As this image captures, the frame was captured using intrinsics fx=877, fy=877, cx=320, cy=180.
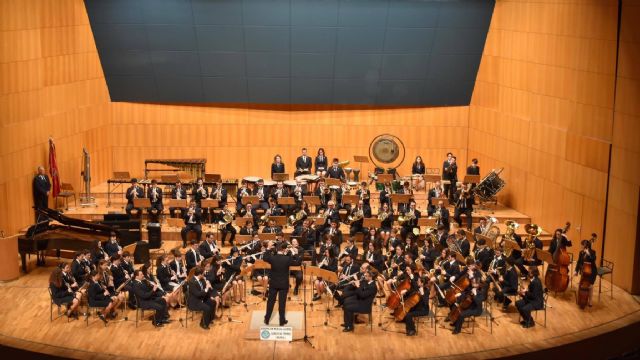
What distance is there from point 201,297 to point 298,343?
6.12 ft

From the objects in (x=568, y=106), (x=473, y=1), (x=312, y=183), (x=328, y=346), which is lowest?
(x=328, y=346)

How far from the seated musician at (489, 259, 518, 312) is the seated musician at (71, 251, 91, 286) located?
7319mm

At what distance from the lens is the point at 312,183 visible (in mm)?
21672

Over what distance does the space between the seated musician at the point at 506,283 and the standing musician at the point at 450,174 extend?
18.5 ft

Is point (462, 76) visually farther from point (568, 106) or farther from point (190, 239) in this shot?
point (190, 239)

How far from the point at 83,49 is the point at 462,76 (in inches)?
391

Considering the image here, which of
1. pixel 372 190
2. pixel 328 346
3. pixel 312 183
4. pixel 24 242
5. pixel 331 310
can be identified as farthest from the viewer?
pixel 372 190

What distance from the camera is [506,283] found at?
15.8 metres

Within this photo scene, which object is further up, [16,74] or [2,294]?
[16,74]

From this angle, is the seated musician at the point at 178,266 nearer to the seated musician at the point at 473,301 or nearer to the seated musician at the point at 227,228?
the seated musician at the point at 227,228

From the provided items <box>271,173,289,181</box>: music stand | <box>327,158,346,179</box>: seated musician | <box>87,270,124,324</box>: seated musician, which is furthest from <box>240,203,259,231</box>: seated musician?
<box>87,270,124,324</box>: seated musician

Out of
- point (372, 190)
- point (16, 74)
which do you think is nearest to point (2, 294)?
point (16, 74)

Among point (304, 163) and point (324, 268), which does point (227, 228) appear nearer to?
point (324, 268)

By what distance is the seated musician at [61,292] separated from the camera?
15.0m
